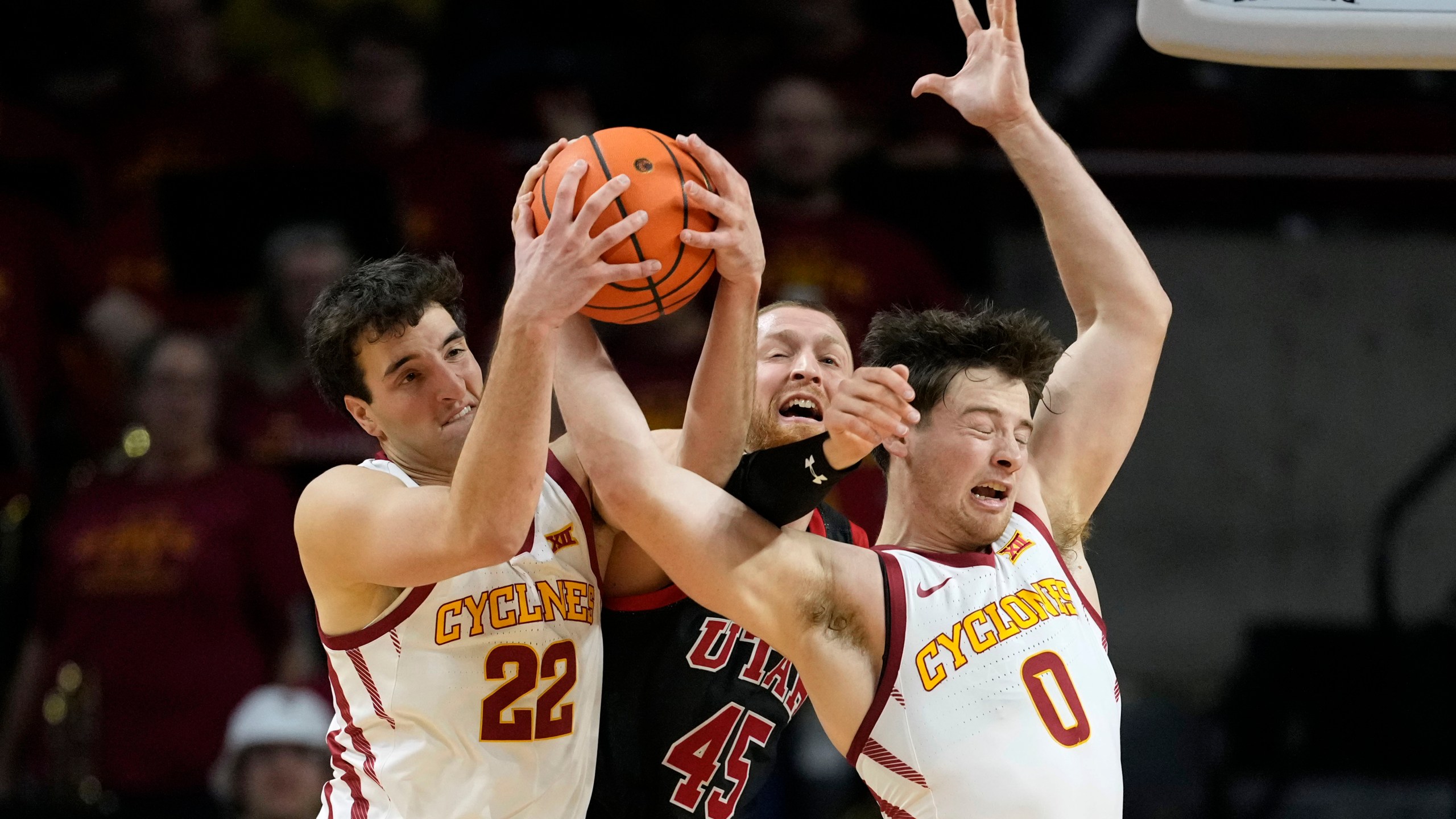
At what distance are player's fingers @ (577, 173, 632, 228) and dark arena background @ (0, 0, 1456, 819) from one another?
341cm

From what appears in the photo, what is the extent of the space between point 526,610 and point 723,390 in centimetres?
67

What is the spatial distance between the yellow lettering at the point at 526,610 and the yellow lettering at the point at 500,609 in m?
0.01

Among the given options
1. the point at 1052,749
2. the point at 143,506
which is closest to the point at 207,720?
the point at 143,506

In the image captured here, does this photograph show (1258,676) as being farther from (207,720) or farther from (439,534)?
(439,534)

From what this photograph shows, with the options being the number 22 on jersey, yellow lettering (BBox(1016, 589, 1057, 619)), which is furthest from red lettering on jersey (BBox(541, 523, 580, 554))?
yellow lettering (BBox(1016, 589, 1057, 619))

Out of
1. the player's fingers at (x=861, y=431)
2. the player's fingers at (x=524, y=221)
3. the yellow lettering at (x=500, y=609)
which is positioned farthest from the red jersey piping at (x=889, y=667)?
the player's fingers at (x=524, y=221)

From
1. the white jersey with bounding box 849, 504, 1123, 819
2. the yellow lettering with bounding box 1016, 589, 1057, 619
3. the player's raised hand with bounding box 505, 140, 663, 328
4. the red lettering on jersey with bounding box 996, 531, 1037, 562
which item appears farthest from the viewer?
the red lettering on jersey with bounding box 996, 531, 1037, 562

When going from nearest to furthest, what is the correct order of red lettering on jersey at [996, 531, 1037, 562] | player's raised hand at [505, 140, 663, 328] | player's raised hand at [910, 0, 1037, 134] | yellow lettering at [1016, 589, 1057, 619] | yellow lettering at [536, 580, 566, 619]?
player's raised hand at [505, 140, 663, 328], yellow lettering at [536, 580, 566, 619], yellow lettering at [1016, 589, 1057, 619], red lettering on jersey at [996, 531, 1037, 562], player's raised hand at [910, 0, 1037, 134]

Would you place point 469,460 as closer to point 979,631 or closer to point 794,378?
point 794,378

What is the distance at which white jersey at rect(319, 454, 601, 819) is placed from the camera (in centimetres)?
367

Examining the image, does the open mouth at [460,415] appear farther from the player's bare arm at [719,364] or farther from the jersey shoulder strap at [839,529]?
the jersey shoulder strap at [839,529]

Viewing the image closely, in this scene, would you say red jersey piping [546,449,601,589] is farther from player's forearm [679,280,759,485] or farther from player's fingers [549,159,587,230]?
player's fingers [549,159,587,230]

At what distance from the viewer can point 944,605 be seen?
379 cm

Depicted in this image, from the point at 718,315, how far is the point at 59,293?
4977 mm
